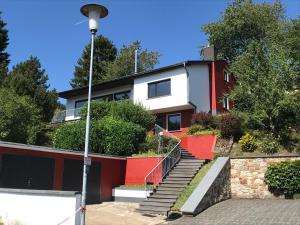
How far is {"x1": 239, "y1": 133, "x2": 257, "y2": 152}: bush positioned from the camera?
22047 mm

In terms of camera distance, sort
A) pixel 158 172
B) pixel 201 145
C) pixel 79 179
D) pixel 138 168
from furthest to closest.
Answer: pixel 201 145
pixel 138 168
pixel 79 179
pixel 158 172

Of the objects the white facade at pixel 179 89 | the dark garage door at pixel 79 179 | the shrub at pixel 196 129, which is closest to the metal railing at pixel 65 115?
the white facade at pixel 179 89

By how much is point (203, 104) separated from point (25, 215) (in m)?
21.2

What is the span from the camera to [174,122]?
3228cm

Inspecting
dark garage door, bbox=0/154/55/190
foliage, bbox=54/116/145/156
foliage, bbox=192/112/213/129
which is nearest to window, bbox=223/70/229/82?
foliage, bbox=192/112/213/129

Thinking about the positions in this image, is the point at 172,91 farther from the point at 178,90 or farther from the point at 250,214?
the point at 250,214

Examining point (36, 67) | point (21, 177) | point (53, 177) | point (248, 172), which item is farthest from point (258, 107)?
point (36, 67)

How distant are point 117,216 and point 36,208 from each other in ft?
15.2

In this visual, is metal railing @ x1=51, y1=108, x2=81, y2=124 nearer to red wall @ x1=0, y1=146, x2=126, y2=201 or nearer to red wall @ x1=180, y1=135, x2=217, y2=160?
red wall @ x1=180, y1=135, x2=217, y2=160

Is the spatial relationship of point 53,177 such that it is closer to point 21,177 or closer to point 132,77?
point 21,177

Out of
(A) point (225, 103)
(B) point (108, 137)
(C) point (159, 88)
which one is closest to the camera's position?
(B) point (108, 137)

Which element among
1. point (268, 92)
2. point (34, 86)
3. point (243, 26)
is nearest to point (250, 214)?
point (268, 92)

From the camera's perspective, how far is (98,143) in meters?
24.5

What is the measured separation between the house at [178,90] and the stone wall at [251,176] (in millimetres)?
10687
